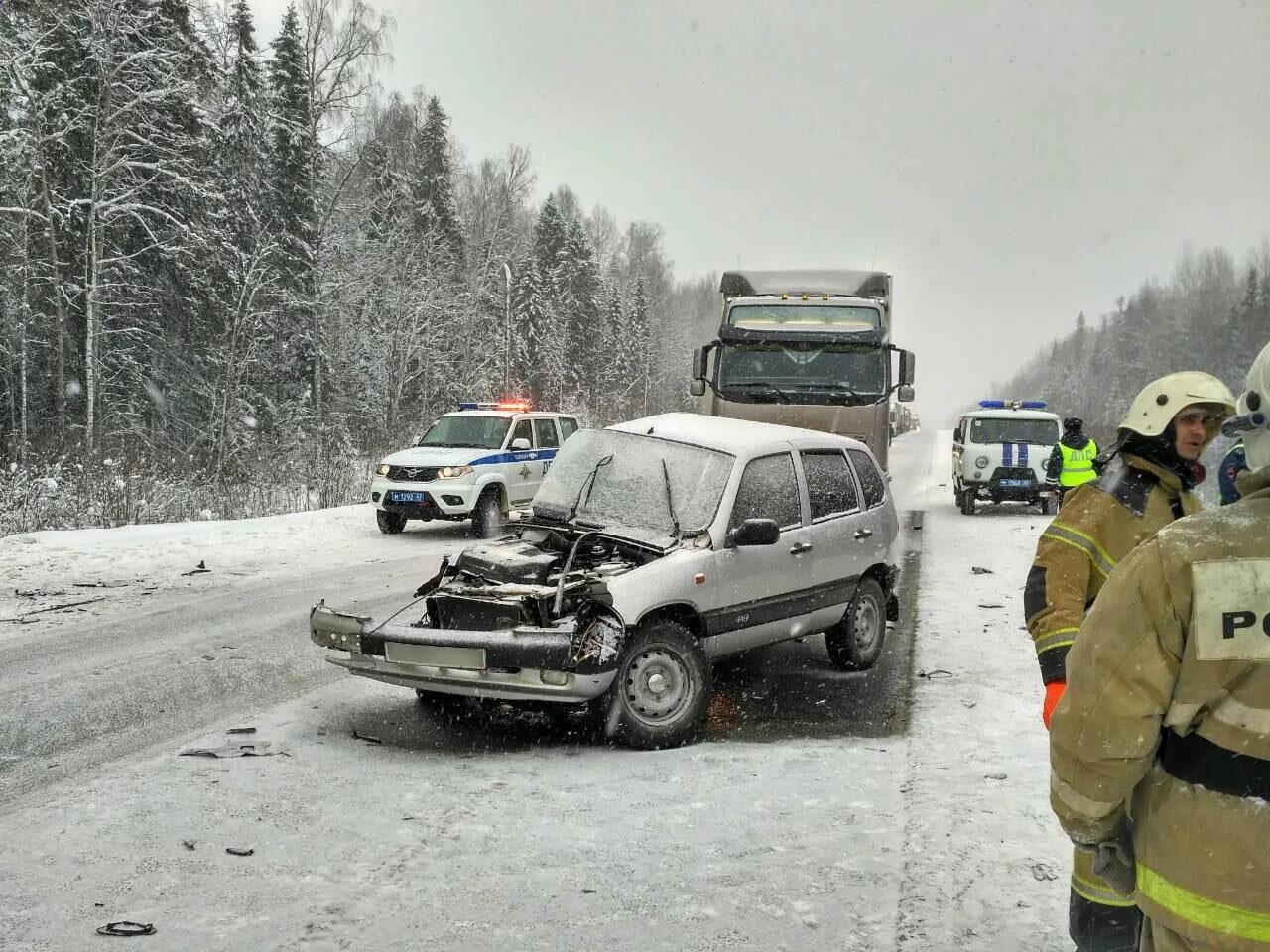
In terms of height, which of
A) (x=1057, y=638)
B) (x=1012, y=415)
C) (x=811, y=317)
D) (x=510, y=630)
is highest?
(x=811, y=317)

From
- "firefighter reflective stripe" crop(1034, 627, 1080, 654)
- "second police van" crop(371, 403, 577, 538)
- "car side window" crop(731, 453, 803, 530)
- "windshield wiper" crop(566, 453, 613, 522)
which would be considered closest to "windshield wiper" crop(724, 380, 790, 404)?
"second police van" crop(371, 403, 577, 538)

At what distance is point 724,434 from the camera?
720cm

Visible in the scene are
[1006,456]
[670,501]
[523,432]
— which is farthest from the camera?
[1006,456]

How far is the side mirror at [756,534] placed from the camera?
626 cm

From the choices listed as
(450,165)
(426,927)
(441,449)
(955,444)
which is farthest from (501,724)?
(450,165)

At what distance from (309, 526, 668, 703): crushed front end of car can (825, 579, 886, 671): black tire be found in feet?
6.93

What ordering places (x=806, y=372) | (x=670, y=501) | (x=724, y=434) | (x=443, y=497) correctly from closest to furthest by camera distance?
1. (x=670, y=501)
2. (x=724, y=434)
3. (x=806, y=372)
4. (x=443, y=497)

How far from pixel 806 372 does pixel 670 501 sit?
26.5 ft

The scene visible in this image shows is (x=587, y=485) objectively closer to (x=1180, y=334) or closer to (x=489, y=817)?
(x=489, y=817)

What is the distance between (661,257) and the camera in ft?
270

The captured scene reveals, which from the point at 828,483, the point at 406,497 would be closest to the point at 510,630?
the point at 828,483

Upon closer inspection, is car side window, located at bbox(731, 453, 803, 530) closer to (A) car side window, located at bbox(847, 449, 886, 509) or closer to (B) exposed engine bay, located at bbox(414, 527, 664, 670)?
(B) exposed engine bay, located at bbox(414, 527, 664, 670)

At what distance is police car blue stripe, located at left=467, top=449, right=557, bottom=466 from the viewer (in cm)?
1538

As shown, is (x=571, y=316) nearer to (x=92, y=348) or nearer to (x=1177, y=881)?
(x=92, y=348)
